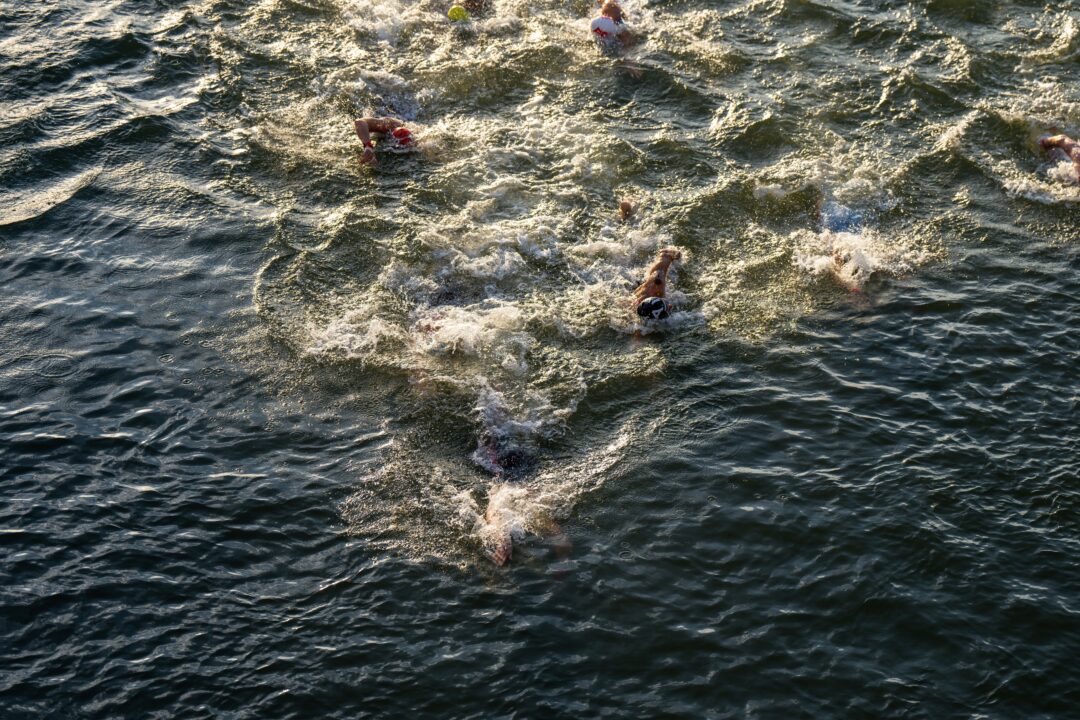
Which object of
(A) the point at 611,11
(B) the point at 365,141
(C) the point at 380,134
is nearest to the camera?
(B) the point at 365,141

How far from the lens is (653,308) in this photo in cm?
1237

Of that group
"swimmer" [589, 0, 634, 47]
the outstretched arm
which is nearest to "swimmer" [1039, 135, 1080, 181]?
"swimmer" [589, 0, 634, 47]

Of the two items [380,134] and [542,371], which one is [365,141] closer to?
[380,134]

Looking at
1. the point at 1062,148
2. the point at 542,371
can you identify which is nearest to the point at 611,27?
the point at 1062,148

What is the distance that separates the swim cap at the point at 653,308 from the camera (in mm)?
12336

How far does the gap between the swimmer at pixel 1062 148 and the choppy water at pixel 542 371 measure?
1.49 feet

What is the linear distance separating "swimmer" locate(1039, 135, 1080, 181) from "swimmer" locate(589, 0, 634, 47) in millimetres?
7342

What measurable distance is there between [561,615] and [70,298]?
27.2 feet

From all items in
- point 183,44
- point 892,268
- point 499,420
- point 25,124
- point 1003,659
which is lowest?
point 1003,659

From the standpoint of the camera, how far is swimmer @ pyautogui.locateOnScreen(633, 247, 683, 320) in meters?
12.4

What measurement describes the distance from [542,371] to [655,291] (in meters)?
1.94

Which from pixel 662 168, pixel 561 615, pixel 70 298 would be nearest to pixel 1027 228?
pixel 662 168

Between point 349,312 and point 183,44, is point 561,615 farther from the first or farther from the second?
point 183,44

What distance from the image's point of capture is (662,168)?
1524 centimetres
